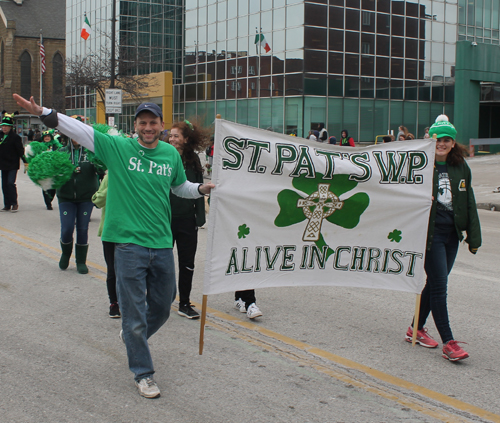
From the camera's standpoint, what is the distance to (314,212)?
489 centimetres

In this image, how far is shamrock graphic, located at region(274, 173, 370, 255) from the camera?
480 centimetres

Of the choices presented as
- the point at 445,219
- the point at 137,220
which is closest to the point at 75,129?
the point at 137,220

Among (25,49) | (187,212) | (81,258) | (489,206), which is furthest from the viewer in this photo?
(25,49)

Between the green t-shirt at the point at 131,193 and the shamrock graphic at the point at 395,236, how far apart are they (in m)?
1.96

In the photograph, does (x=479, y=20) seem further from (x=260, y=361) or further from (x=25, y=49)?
(x=25, y=49)

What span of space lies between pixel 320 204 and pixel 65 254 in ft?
14.0

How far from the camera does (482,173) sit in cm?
2467

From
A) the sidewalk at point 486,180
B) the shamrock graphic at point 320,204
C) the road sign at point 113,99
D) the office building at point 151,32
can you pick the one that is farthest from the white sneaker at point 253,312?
the office building at point 151,32

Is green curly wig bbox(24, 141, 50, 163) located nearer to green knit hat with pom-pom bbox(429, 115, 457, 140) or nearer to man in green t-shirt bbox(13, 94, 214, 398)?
man in green t-shirt bbox(13, 94, 214, 398)

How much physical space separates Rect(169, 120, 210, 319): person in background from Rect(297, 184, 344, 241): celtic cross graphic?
1299 millimetres

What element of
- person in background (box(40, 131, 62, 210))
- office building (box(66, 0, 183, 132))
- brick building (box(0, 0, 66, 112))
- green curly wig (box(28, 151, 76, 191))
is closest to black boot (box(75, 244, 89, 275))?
green curly wig (box(28, 151, 76, 191))

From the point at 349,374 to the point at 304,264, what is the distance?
924 millimetres

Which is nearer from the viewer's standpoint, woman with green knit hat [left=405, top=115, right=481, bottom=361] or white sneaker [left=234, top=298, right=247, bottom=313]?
woman with green knit hat [left=405, top=115, right=481, bottom=361]

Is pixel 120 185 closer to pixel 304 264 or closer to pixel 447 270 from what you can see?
pixel 304 264
